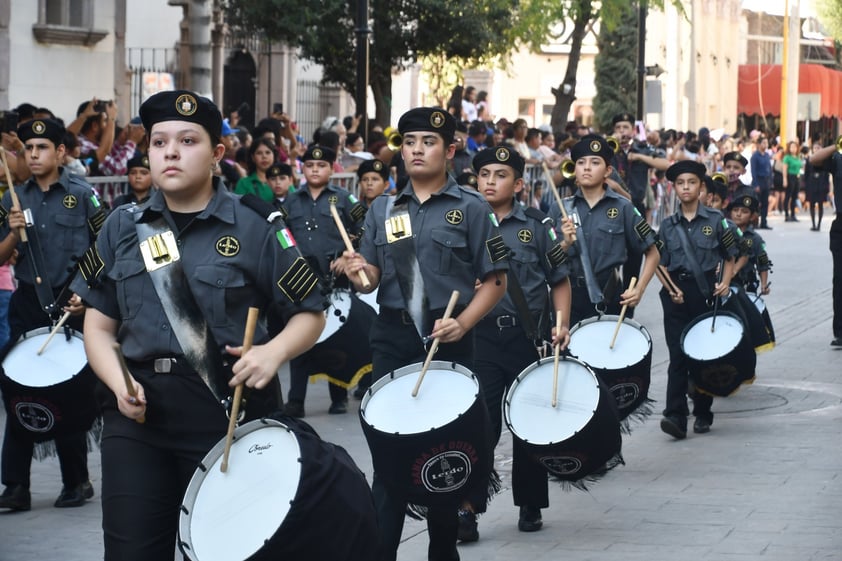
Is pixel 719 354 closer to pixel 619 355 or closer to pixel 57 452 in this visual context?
pixel 619 355

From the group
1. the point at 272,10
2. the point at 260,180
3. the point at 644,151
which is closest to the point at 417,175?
the point at 260,180

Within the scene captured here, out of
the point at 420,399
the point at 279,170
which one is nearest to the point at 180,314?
the point at 420,399

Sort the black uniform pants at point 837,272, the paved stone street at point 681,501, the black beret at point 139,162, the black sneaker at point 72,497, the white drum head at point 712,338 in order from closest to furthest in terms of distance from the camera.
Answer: the paved stone street at point 681,501
the black sneaker at point 72,497
the white drum head at point 712,338
the black beret at point 139,162
the black uniform pants at point 837,272

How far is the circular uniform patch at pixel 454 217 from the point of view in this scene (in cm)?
705

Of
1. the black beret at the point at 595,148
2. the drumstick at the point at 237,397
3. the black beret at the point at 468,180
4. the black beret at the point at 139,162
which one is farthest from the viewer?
the black beret at the point at 468,180

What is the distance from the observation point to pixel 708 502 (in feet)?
27.8

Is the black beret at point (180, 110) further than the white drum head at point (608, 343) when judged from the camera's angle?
No

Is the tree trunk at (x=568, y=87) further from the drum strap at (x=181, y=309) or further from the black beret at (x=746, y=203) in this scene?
the drum strap at (x=181, y=309)

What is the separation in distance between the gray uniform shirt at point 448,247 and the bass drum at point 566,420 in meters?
0.80

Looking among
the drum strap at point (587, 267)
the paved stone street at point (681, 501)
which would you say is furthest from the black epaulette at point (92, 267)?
the drum strap at point (587, 267)

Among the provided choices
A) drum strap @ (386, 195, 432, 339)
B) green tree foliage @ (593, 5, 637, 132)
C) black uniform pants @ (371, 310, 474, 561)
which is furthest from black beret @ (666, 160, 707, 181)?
green tree foliage @ (593, 5, 637, 132)

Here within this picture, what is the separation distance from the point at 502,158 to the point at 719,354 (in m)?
2.85

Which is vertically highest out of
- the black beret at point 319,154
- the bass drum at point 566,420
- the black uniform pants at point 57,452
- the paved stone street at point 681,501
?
the black beret at point 319,154

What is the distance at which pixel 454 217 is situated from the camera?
7.05 metres
